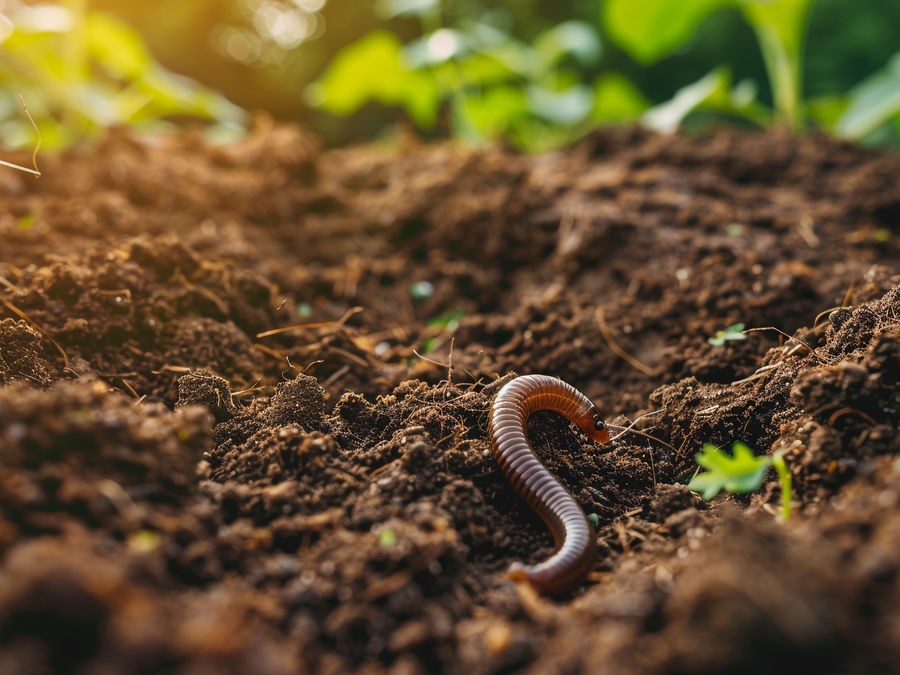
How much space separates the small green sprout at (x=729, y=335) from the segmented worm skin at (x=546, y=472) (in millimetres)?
1027

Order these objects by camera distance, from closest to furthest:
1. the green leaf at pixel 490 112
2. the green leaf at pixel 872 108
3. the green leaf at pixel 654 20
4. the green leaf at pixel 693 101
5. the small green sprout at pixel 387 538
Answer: the small green sprout at pixel 387 538 < the green leaf at pixel 693 101 < the green leaf at pixel 872 108 < the green leaf at pixel 654 20 < the green leaf at pixel 490 112

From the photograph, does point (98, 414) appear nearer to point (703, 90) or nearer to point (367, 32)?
point (703, 90)

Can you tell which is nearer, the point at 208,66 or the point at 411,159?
the point at 411,159

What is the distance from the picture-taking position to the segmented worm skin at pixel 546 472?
291 centimetres

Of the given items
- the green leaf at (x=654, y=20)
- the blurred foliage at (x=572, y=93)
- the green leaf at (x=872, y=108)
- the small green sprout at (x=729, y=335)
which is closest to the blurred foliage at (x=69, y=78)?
the blurred foliage at (x=572, y=93)

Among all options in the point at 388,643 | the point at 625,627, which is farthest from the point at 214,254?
the point at 625,627

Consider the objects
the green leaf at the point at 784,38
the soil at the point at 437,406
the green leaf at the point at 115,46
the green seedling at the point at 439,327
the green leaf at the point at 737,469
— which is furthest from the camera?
the green leaf at the point at 115,46

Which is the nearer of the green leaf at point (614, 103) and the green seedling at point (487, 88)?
the green seedling at point (487, 88)

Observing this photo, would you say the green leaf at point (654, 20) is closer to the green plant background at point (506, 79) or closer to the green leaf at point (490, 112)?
the green plant background at point (506, 79)

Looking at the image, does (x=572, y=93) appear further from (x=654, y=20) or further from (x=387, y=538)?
(x=387, y=538)

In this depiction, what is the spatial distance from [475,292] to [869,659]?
393cm

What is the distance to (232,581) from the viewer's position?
2.55m

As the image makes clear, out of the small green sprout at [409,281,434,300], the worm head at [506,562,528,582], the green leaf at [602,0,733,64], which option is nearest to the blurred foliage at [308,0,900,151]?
the green leaf at [602,0,733,64]

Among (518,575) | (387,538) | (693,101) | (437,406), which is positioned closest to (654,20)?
(693,101)
